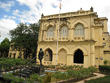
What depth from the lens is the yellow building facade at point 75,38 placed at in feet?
52.6

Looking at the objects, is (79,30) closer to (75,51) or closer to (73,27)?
(73,27)

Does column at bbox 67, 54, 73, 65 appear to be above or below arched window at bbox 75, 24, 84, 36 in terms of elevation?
below

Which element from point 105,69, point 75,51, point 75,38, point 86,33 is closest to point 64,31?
point 75,38

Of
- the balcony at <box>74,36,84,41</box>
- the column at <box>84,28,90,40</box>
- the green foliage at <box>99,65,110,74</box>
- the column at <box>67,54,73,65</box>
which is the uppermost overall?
the column at <box>84,28,90,40</box>

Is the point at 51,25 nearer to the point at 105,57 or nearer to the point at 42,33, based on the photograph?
the point at 42,33

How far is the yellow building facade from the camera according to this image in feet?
52.6

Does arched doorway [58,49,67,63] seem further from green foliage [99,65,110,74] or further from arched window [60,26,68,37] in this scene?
green foliage [99,65,110,74]

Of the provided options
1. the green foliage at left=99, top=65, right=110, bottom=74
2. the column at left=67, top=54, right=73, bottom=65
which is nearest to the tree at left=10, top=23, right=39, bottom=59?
the column at left=67, top=54, right=73, bottom=65

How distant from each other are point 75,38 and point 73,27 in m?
2.14

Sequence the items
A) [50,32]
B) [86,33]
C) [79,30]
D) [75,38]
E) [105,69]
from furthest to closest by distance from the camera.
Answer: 1. [50,32]
2. [79,30]
3. [75,38]
4. [86,33]
5. [105,69]

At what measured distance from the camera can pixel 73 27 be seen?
17594 millimetres

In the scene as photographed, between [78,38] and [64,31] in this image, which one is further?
[64,31]

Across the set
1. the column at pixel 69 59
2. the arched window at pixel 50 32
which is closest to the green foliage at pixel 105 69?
the column at pixel 69 59

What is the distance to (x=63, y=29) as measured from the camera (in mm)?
18672
